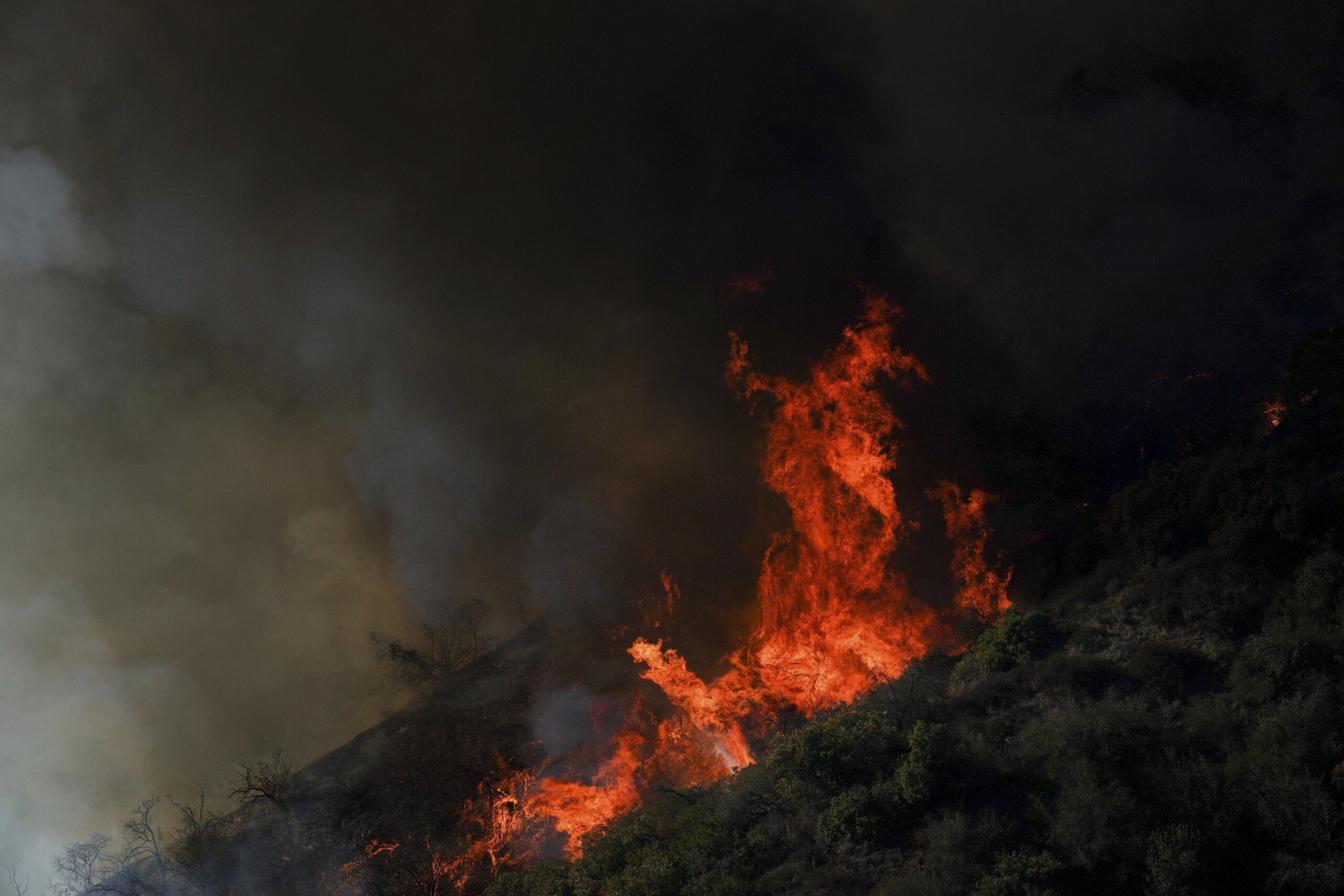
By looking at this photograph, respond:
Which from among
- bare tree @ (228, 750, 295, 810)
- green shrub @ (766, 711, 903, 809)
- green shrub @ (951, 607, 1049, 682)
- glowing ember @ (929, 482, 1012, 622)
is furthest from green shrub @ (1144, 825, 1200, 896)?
bare tree @ (228, 750, 295, 810)

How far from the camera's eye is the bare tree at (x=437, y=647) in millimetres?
31703

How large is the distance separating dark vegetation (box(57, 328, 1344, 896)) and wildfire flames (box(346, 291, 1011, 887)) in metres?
1.67

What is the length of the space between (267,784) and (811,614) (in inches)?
756

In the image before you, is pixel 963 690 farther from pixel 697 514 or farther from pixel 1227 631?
pixel 697 514

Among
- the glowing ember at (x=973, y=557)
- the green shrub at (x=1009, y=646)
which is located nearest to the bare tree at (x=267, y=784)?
the green shrub at (x=1009, y=646)

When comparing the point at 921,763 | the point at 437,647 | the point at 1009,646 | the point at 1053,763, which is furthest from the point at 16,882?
the point at 1009,646

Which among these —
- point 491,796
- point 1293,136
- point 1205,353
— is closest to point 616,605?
point 491,796

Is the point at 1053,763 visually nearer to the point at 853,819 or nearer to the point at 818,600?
the point at 853,819

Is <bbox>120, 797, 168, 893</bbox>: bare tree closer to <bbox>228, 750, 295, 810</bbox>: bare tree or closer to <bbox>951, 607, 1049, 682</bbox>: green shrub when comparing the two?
<bbox>228, 750, 295, 810</bbox>: bare tree

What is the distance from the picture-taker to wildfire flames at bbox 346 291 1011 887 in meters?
23.2

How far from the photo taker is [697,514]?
90.6 ft

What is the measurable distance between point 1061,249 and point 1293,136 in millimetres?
10140

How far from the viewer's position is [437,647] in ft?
106

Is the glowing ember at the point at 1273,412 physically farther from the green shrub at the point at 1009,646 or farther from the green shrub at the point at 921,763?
the green shrub at the point at 921,763
